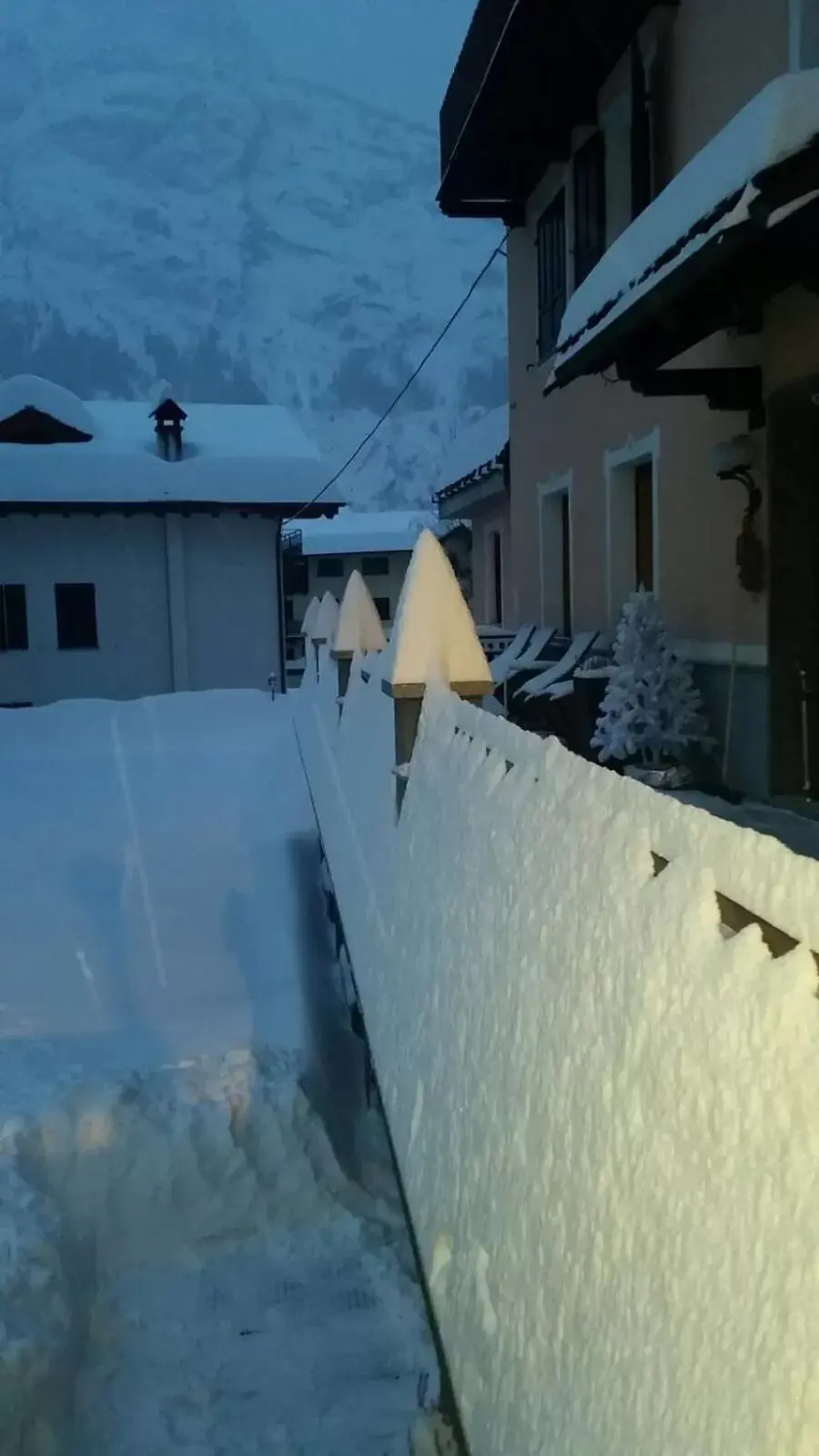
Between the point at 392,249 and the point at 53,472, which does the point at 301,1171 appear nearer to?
the point at 53,472

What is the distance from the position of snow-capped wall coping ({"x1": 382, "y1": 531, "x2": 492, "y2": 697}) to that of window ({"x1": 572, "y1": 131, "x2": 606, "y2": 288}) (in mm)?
6323

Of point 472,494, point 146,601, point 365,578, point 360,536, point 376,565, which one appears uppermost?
point 360,536

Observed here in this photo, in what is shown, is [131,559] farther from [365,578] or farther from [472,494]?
[365,578]

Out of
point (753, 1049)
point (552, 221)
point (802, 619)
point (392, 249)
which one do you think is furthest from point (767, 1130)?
point (392, 249)

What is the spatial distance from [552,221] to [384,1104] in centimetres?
994

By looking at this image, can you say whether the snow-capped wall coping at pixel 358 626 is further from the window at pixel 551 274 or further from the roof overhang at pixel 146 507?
the roof overhang at pixel 146 507

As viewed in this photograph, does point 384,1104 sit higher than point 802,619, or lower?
lower

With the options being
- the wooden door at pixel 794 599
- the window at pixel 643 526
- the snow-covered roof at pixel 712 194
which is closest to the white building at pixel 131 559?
the window at pixel 643 526

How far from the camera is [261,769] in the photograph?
544 inches

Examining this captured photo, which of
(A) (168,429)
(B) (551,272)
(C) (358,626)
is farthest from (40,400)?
(C) (358,626)

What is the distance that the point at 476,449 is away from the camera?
739 inches

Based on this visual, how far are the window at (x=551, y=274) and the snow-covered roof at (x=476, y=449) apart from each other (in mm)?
3594

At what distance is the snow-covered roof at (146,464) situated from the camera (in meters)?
19.9

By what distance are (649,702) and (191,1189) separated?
4.07m
